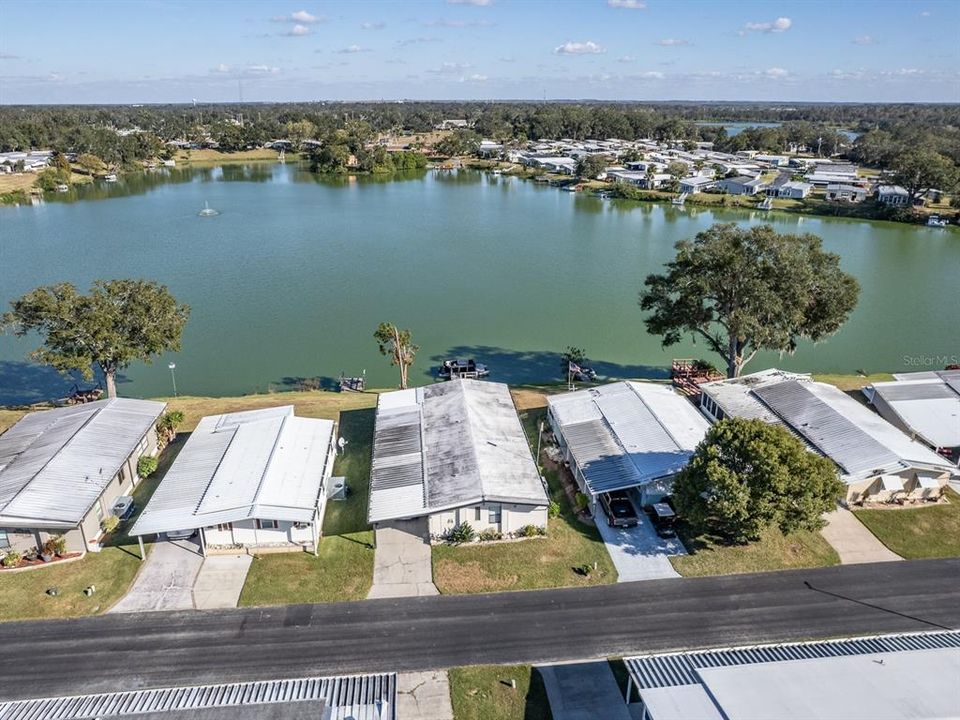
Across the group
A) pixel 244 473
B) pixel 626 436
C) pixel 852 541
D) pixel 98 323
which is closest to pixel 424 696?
pixel 244 473

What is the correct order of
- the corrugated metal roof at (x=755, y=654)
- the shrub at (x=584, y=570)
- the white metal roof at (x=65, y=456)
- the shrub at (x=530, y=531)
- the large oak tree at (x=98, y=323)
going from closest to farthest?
the corrugated metal roof at (x=755, y=654), the shrub at (x=584, y=570), the white metal roof at (x=65, y=456), the shrub at (x=530, y=531), the large oak tree at (x=98, y=323)

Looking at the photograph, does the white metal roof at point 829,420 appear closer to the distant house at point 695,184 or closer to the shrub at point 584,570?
the shrub at point 584,570

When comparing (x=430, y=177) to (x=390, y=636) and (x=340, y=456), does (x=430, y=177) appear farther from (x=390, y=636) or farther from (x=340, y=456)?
(x=390, y=636)

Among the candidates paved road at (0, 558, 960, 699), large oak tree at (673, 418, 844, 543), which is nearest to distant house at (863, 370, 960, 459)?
paved road at (0, 558, 960, 699)

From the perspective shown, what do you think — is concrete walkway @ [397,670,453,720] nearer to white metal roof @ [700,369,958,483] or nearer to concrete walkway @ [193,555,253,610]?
concrete walkway @ [193,555,253,610]

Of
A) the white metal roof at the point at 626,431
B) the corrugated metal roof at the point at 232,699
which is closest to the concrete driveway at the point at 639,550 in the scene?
the white metal roof at the point at 626,431

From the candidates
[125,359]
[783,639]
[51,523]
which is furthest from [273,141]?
[783,639]
